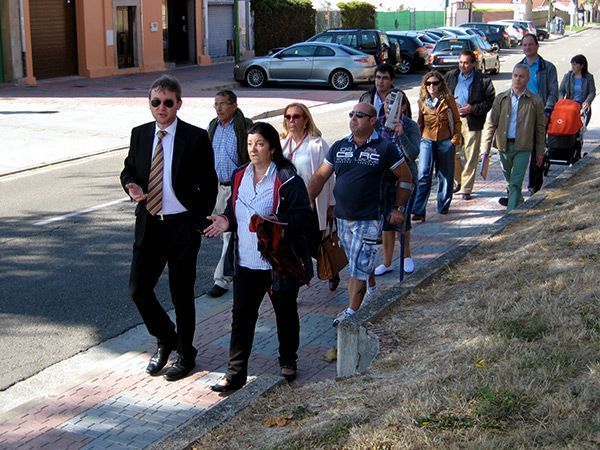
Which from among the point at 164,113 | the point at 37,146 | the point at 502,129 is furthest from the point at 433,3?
the point at 164,113

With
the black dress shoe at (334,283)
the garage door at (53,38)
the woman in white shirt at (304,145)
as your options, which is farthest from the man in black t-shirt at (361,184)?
the garage door at (53,38)

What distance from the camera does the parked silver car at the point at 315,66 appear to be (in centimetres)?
3009

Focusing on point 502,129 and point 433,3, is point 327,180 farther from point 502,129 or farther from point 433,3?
point 433,3

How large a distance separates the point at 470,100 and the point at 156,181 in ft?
21.4

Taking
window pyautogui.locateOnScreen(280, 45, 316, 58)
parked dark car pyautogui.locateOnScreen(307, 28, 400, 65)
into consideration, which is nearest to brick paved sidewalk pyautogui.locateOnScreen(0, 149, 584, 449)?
window pyautogui.locateOnScreen(280, 45, 316, 58)

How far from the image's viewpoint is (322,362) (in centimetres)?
686

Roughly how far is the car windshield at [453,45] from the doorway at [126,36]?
1157 cm

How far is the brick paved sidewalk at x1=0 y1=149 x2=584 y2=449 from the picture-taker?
576cm

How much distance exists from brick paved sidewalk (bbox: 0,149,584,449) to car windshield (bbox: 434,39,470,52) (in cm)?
2780

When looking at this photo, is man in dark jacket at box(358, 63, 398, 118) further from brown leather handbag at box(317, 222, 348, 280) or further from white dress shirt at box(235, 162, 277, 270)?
white dress shirt at box(235, 162, 277, 270)

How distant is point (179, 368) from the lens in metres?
6.66

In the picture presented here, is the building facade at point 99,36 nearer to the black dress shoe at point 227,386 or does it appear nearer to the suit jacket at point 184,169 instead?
the suit jacket at point 184,169

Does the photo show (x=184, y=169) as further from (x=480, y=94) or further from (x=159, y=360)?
(x=480, y=94)

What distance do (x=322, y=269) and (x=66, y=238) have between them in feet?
13.8
